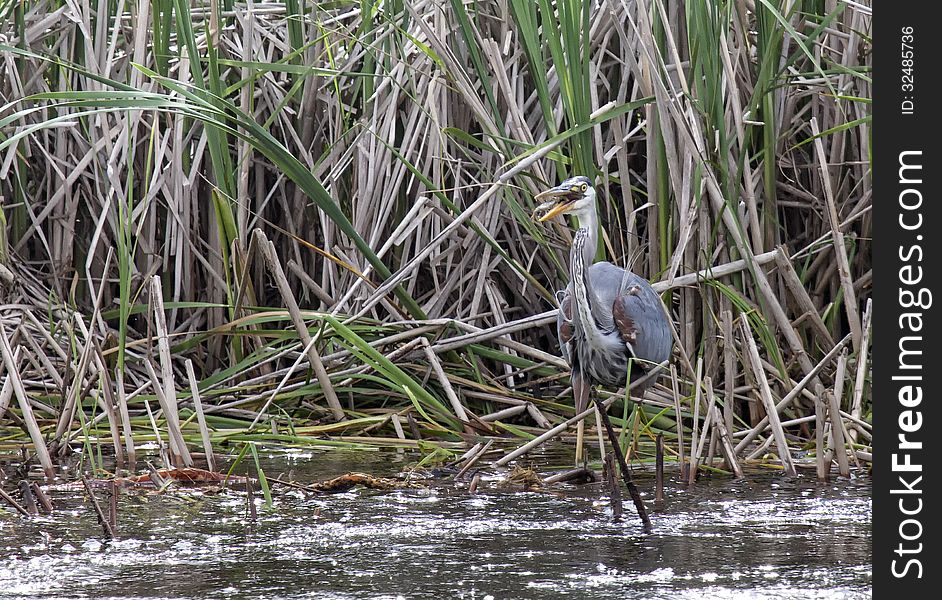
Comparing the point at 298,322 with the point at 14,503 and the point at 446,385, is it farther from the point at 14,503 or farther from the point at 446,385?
the point at 14,503

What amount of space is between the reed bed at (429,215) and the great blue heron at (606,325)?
19 centimetres

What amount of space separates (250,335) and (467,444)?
1.00 metres

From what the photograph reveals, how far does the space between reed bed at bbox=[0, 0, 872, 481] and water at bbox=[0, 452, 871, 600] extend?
44 centimetres

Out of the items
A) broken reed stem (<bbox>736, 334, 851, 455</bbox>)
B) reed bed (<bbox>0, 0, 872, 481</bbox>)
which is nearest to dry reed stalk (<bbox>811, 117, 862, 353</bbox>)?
reed bed (<bbox>0, 0, 872, 481</bbox>)

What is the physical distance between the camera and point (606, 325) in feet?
13.4

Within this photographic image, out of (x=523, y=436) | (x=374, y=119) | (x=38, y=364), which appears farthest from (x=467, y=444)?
(x=38, y=364)

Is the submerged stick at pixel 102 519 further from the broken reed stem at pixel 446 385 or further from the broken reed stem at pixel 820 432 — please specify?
the broken reed stem at pixel 820 432

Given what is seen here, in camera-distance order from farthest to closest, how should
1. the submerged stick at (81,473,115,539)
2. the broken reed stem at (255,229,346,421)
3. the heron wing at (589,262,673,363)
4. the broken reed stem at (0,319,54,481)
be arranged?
the broken reed stem at (255,229,346,421), the heron wing at (589,262,673,363), the broken reed stem at (0,319,54,481), the submerged stick at (81,473,115,539)

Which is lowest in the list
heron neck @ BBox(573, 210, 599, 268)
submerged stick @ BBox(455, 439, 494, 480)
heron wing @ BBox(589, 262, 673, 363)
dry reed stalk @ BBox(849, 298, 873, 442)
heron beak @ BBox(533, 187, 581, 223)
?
submerged stick @ BBox(455, 439, 494, 480)

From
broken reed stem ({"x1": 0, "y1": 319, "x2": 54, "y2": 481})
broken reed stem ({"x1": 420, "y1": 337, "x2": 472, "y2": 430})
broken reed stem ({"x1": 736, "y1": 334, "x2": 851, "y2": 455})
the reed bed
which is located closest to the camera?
broken reed stem ({"x1": 0, "y1": 319, "x2": 54, "y2": 481})

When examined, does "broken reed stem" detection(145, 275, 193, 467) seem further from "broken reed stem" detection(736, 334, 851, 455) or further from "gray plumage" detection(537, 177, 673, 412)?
"broken reed stem" detection(736, 334, 851, 455)

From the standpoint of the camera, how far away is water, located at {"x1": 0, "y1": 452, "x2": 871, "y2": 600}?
269 centimetres
